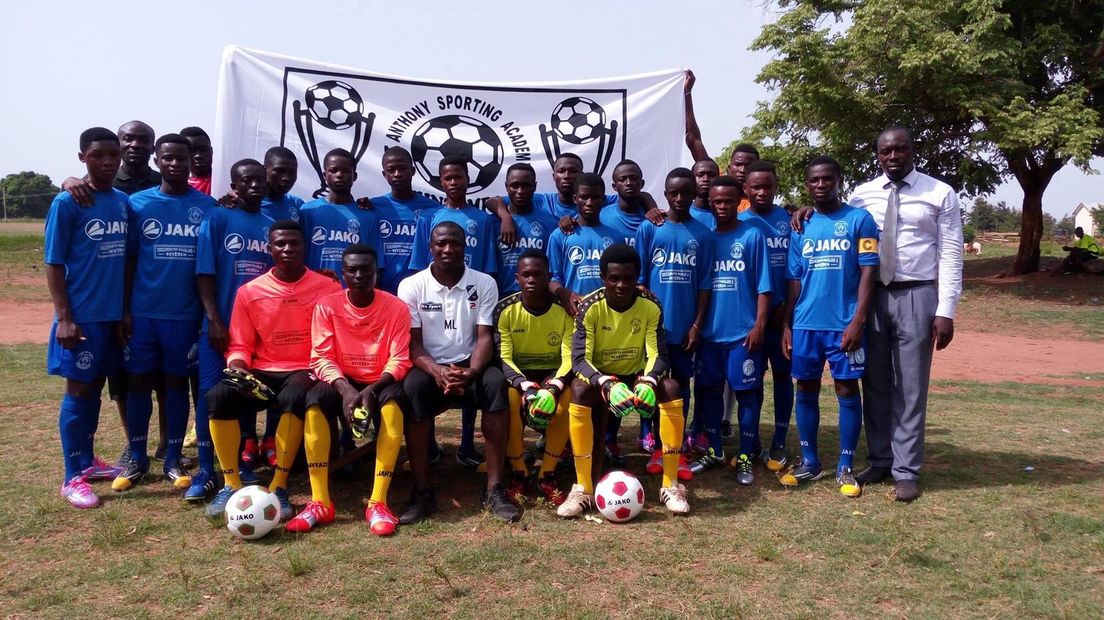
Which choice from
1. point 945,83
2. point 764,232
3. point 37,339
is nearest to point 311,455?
point 764,232

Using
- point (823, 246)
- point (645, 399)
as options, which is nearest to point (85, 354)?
point (645, 399)

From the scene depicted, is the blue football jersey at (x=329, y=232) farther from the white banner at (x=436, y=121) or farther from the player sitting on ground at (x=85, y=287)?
the player sitting on ground at (x=85, y=287)

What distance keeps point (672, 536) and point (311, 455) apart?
7.40ft

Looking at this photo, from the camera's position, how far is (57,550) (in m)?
4.26

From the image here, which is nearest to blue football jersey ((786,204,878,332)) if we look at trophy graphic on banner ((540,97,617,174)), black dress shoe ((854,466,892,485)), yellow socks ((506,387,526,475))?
black dress shoe ((854,466,892,485))

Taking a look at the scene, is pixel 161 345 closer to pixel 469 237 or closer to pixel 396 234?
pixel 396 234

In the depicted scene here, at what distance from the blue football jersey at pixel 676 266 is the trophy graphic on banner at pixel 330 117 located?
9.23ft

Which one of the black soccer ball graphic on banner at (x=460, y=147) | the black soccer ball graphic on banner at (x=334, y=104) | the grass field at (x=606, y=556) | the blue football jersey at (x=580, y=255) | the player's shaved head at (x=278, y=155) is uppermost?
the black soccer ball graphic on banner at (x=334, y=104)

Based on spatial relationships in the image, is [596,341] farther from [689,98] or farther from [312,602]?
[689,98]

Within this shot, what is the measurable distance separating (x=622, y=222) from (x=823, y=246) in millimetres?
1465

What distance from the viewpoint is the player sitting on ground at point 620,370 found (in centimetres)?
488

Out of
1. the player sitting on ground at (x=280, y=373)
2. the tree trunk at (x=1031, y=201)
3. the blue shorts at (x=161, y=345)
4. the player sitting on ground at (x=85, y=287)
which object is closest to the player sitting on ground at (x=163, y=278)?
the blue shorts at (x=161, y=345)

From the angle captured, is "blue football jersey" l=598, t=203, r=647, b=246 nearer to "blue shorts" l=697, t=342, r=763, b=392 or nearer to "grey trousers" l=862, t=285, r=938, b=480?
"blue shorts" l=697, t=342, r=763, b=392

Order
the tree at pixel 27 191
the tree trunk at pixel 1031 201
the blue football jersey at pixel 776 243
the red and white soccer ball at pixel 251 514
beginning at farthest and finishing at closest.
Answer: the tree at pixel 27 191 → the tree trunk at pixel 1031 201 → the blue football jersey at pixel 776 243 → the red and white soccer ball at pixel 251 514
